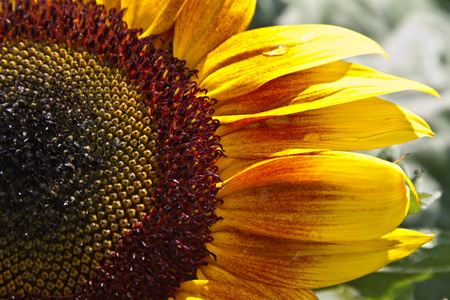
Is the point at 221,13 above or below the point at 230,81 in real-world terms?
above

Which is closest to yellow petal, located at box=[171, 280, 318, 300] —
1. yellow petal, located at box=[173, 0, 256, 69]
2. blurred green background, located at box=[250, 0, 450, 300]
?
yellow petal, located at box=[173, 0, 256, 69]

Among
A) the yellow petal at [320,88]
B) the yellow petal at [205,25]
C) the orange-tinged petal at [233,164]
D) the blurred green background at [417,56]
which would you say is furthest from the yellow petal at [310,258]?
the blurred green background at [417,56]

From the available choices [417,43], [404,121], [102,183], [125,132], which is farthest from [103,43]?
[417,43]

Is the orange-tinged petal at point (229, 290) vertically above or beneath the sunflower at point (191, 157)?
beneath

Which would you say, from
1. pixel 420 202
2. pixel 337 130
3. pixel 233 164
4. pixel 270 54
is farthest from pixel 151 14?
pixel 420 202

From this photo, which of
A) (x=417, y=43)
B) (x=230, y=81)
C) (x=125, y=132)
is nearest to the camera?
(x=125, y=132)

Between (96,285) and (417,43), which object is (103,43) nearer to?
(96,285)

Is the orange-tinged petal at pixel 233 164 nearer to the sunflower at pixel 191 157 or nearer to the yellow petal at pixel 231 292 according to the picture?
the sunflower at pixel 191 157
